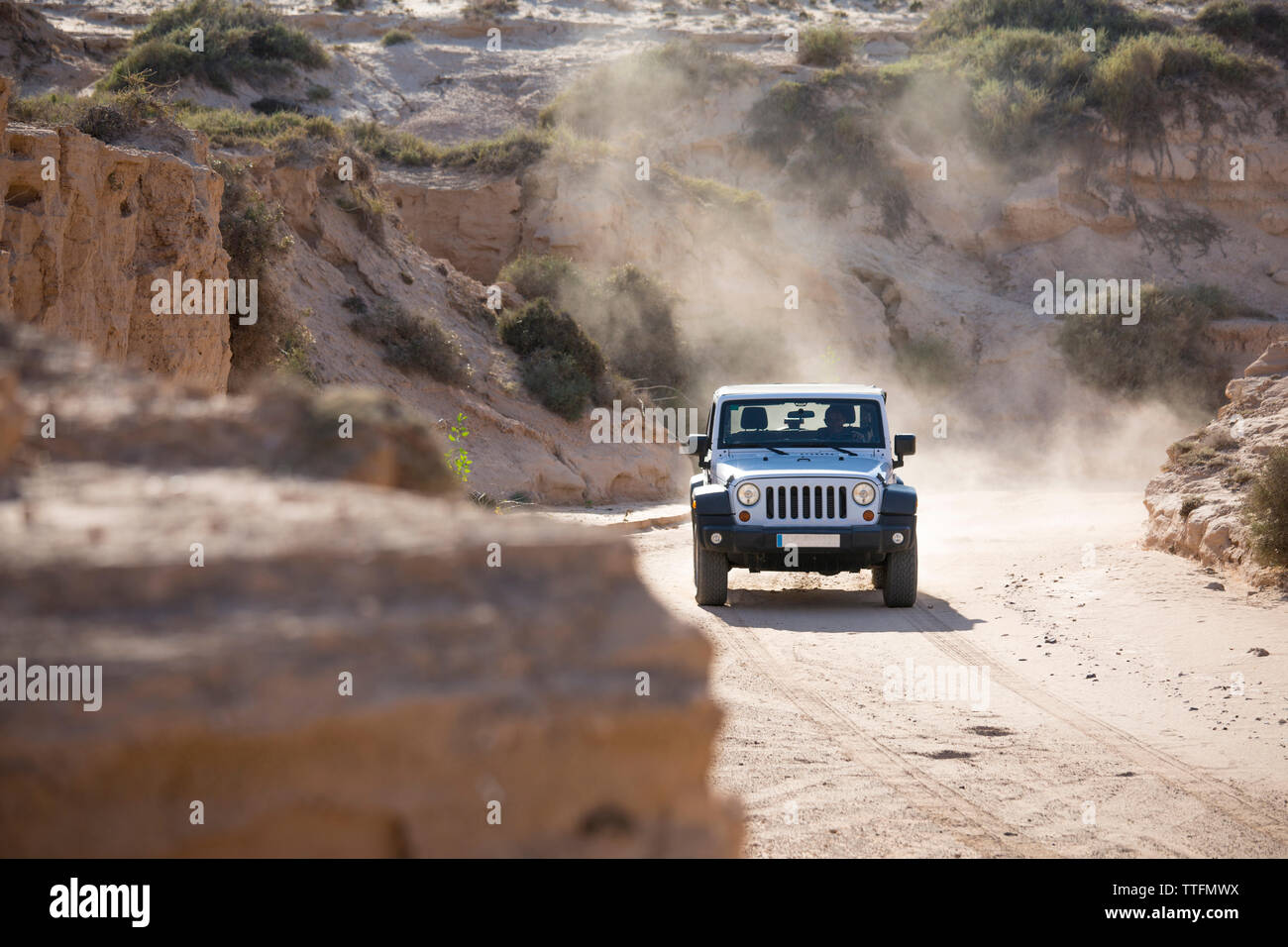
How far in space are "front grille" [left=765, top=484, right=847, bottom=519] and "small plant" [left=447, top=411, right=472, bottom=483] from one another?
6580 millimetres

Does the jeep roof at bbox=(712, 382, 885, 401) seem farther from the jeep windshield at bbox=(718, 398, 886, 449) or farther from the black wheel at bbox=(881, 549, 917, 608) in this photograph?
the black wheel at bbox=(881, 549, 917, 608)

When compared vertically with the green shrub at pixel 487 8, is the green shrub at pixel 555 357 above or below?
below

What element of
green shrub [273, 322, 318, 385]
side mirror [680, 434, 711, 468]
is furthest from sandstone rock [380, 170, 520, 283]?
side mirror [680, 434, 711, 468]

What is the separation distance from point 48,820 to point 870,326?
2975cm

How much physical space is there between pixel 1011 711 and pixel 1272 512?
538cm

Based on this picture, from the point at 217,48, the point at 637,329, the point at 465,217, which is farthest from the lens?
the point at 217,48

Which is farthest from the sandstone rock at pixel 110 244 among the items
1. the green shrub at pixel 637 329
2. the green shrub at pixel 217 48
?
the green shrub at pixel 217 48

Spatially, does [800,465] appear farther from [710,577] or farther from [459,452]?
[459,452]

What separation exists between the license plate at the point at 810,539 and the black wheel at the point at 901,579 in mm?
552

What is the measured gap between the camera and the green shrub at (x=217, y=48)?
3192 cm

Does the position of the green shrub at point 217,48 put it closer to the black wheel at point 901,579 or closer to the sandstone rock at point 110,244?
the sandstone rock at point 110,244

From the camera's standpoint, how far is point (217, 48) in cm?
3356

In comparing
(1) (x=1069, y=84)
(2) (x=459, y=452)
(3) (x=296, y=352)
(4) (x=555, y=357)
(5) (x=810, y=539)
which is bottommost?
(5) (x=810, y=539)

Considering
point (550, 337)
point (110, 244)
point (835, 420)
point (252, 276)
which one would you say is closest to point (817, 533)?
point (835, 420)
